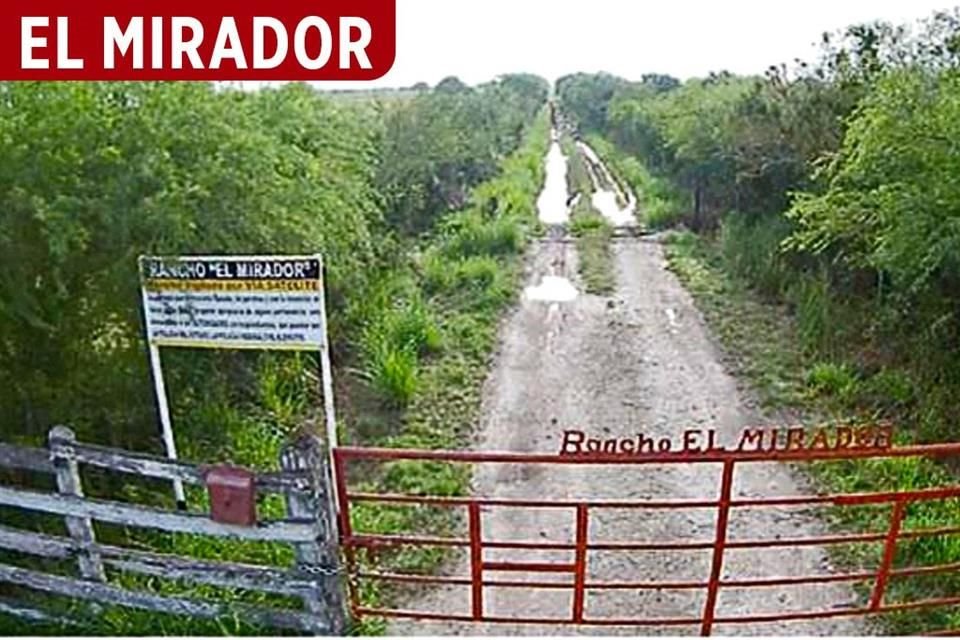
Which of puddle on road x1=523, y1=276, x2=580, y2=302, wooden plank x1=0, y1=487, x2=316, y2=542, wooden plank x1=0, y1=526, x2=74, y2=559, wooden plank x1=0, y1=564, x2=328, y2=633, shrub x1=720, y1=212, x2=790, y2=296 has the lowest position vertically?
wooden plank x1=0, y1=564, x2=328, y2=633

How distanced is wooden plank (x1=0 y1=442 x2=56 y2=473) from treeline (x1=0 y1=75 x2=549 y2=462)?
114 centimetres

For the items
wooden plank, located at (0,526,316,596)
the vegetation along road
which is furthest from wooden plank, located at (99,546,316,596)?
the vegetation along road

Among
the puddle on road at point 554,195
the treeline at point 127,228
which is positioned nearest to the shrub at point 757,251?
the puddle on road at point 554,195

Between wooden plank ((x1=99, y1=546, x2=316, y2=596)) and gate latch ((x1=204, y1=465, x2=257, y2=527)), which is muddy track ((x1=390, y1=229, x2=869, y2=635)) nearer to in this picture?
wooden plank ((x1=99, y1=546, x2=316, y2=596))

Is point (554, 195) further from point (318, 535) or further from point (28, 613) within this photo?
point (318, 535)

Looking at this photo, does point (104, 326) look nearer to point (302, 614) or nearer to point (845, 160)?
point (302, 614)

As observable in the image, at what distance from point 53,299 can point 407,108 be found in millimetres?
10399

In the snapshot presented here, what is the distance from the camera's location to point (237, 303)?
194 inches

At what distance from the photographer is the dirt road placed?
5.02 metres

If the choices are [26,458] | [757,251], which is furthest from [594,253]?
[26,458]

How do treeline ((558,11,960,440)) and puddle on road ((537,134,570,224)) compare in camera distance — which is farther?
puddle on road ((537,134,570,224))

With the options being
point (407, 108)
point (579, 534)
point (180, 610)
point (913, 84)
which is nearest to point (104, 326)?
point (180, 610)

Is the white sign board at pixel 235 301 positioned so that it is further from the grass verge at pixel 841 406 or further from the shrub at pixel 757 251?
the shrub at pixel 757 251

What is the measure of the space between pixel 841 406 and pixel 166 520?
17.0ft
